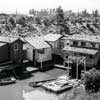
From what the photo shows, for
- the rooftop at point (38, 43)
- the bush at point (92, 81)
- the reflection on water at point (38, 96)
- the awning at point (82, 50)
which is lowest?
the reflection on water at point (38, 96)

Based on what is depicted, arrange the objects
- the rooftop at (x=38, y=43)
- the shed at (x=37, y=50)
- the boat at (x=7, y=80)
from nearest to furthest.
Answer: the boat at (x=7, y=80) < the shed at (x=37, y=50) < the rooftop at (x=38, y=43)

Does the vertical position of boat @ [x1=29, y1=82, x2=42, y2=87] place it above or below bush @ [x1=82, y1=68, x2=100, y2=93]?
below

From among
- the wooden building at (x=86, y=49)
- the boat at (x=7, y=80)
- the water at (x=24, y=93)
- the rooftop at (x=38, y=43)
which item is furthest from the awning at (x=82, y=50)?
the boat at (x=7, y=80)

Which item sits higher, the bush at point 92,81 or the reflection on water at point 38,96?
the bush at point 92,81

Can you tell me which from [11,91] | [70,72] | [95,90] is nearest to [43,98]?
[11,91]

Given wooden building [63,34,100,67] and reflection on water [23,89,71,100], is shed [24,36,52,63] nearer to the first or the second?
wooden building [63,34,100,67]

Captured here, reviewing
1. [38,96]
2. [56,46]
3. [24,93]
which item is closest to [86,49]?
[56,46]

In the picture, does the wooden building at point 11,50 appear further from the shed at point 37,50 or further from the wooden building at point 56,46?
the wooden building at point 56,46

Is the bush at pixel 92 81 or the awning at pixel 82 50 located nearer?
the bush at pixel 92 81

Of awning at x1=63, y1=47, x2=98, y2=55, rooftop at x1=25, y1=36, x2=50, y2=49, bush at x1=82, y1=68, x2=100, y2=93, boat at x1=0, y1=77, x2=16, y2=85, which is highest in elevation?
rooftop at x1=25, y1=36, x2=50, y2=49

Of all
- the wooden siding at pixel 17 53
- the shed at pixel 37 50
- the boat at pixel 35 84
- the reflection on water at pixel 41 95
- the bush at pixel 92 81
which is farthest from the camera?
the shed at pixel 37 50

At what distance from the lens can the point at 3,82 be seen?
2266 cm

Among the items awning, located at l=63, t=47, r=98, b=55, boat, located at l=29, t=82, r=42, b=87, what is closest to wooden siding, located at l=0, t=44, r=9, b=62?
boat, located at l=29, t=82, r=42, b=87

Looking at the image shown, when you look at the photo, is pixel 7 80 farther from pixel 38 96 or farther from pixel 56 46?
pixel 56 46
